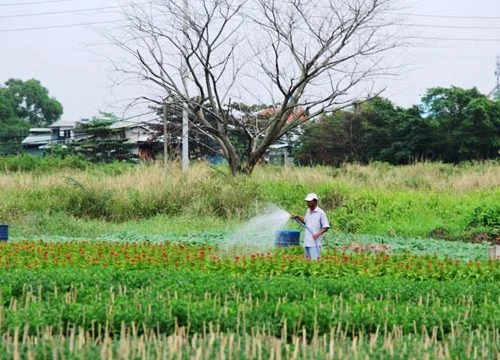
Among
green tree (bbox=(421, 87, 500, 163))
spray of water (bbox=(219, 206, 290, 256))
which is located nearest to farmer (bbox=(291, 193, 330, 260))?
spray of water (bbox=(219, 206, 290, 256))

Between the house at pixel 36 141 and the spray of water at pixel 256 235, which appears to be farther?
the house at pixel 36 141

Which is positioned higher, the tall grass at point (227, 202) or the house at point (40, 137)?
the house at point (40, 137)

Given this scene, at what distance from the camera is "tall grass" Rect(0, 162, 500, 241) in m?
20.7

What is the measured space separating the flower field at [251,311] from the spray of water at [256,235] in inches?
143

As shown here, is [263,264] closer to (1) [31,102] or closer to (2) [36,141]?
(2) [36,141]

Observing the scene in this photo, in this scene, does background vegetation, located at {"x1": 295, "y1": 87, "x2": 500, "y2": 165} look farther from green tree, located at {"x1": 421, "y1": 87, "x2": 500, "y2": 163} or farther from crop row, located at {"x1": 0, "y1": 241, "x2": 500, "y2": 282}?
crop row, located at {"x1": 0, "y1": 241, "x2": 500, "y2": 282}

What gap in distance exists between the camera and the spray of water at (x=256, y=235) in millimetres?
15156

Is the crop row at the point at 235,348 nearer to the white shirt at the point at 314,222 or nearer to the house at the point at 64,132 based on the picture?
the white shirt at the point at 314,222

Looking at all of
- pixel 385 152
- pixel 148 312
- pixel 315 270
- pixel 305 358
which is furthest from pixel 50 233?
pixel 385 152

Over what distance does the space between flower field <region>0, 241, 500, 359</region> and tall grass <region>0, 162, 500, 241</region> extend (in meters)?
9.31

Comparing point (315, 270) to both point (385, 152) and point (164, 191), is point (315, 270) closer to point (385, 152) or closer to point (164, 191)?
point (164, 191)

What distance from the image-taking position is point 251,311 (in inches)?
301

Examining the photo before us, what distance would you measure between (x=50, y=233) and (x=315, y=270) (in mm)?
11262

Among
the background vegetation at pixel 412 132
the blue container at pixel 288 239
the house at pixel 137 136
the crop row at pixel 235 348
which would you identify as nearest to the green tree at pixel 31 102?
the house at pixel 137 136
